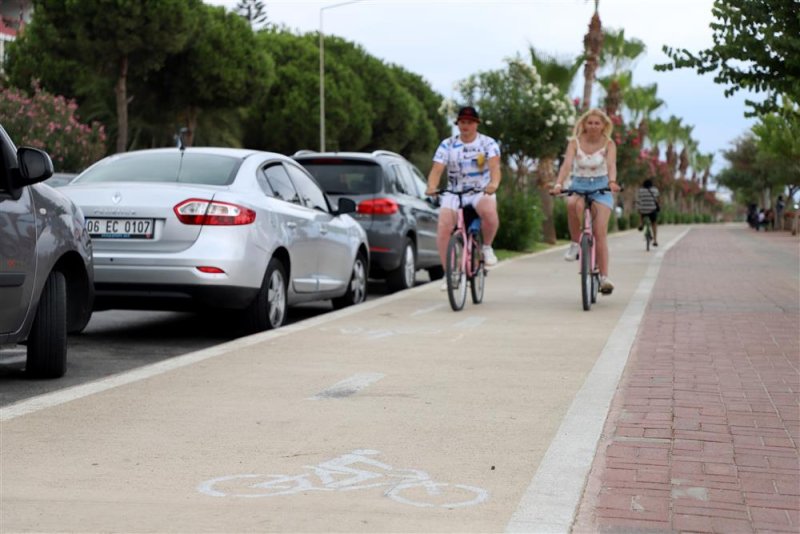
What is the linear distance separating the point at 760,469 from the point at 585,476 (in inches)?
28.9

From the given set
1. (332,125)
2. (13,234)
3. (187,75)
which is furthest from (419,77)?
(13,234)

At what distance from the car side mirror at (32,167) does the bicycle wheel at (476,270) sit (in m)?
5.82

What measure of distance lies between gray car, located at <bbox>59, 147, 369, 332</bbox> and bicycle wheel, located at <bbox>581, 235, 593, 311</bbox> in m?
2.79

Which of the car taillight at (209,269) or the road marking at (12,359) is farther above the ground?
the car taillight at (209,269)

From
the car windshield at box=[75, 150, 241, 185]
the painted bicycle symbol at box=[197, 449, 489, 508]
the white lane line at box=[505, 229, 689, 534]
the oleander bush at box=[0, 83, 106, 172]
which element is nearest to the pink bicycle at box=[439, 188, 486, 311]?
the car windshield at box=[75, 150, 241, 185]

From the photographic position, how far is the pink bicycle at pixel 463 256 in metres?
11.8

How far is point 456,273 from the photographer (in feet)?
39.2

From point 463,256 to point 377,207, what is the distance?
2.50 metres

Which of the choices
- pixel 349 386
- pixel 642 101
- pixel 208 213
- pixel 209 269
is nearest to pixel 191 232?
pixel 208 213

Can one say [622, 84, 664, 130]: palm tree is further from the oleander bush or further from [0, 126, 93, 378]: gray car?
[0, 126, 93, 378]: gray car

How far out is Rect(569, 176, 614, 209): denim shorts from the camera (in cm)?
1227

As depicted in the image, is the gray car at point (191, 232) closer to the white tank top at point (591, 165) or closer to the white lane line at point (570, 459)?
the white lane line at point (570, 459)

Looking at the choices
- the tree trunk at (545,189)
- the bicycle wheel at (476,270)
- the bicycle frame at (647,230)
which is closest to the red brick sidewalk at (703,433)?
the bicycle wheel at (476,270)

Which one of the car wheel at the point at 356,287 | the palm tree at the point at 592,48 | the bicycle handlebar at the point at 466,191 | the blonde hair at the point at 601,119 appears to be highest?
the palm tree at the point at 592,48
